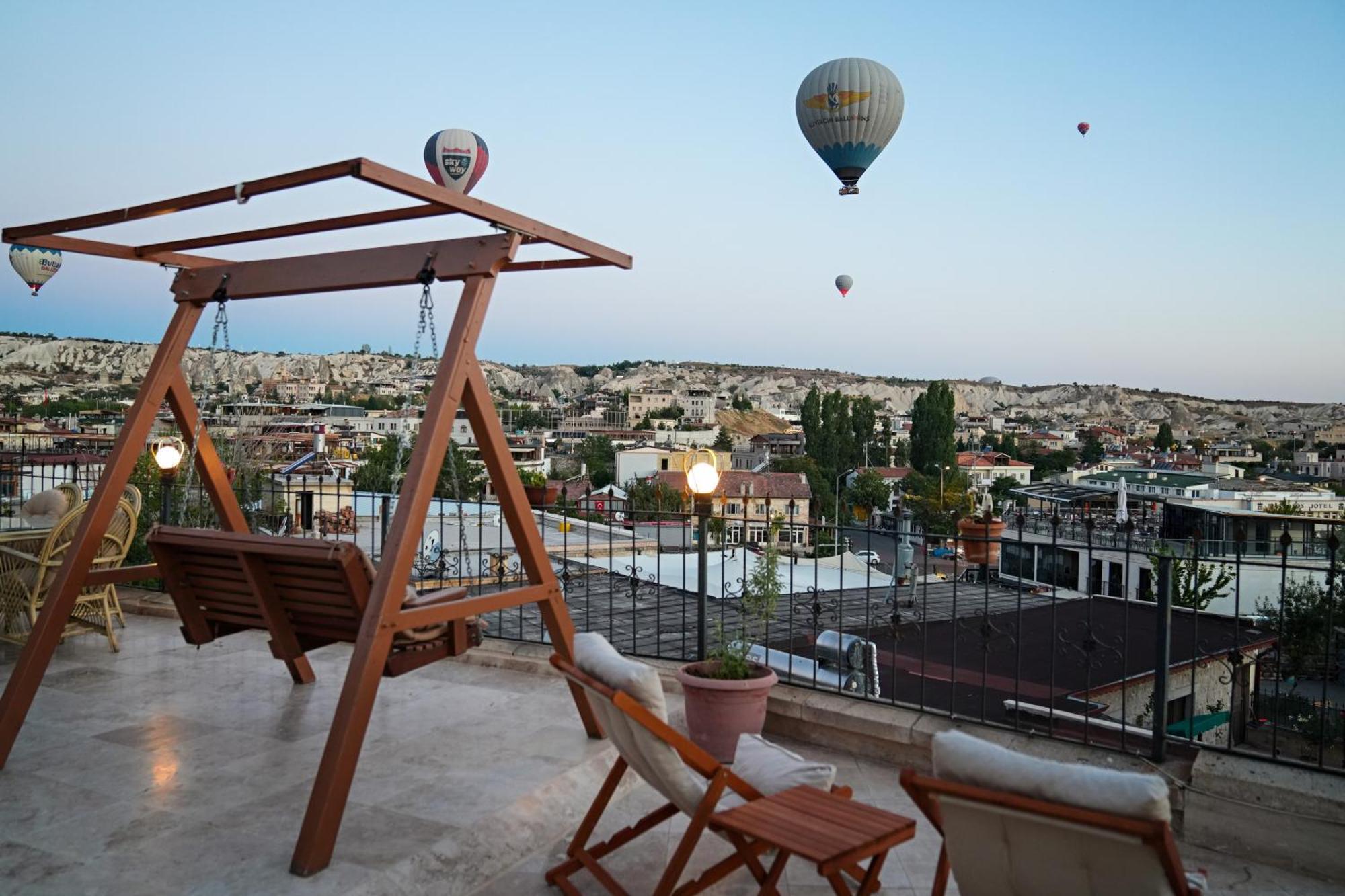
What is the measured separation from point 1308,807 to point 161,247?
17.1 feet

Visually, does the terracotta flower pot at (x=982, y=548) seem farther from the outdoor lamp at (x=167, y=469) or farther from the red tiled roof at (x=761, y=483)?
the red tiled roof at (x=761, y=483)

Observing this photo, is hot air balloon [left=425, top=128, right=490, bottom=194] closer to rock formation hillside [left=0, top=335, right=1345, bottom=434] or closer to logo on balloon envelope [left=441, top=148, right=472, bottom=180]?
logo on balloon envelope [left=441, top=148, right=472, bottom=180]

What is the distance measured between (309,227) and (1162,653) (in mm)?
3859

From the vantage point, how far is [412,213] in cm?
350

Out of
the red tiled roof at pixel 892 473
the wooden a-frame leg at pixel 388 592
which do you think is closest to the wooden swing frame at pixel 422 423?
the wooden a-frame leg at pixel 388 592

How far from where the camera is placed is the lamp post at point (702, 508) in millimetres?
4762

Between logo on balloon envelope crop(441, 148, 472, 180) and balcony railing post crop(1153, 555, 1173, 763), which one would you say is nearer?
balcony railing post crop(1153, 555, 1173, 763)

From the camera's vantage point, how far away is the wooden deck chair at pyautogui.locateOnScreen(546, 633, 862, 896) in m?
2.50

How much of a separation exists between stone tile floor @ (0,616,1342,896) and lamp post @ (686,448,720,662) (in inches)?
33.0

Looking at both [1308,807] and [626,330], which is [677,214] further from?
[626,330]

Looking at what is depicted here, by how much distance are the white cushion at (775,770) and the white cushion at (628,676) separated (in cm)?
37

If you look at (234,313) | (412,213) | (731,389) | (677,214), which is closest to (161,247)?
(234,313)

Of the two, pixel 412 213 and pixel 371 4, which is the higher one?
pixel 371 4

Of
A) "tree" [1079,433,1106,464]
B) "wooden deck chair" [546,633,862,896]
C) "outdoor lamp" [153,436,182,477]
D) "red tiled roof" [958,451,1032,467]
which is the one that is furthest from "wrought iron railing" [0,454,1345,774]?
"tree" [1079,433,1106,464]
